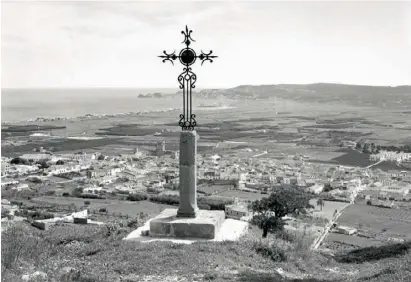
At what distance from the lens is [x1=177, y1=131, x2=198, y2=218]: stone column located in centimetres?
889

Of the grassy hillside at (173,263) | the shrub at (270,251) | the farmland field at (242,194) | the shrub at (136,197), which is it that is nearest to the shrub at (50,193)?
the shrub at (136,197)

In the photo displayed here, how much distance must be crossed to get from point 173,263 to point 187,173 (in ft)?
7.06

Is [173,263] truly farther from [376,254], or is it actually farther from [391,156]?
[391,156]

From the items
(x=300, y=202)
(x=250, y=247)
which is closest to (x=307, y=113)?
(x=300, y=202)

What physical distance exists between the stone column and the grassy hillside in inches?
37.1

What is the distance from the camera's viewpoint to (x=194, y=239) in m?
8.68

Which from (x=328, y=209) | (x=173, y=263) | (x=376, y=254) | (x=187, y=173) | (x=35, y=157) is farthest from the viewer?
(x=35, y=157)

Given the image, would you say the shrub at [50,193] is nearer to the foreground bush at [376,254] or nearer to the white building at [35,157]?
the white building at [35,157]

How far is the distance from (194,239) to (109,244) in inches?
64.2

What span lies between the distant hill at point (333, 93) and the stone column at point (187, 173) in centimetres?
10132

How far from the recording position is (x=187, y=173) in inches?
352

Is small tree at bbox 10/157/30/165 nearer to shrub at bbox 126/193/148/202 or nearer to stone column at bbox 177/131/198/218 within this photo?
shrub at bbox 126/193/148/202

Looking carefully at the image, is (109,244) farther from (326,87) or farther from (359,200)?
(326,87)

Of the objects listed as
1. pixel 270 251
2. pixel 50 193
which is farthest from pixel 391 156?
pixel 270 251
